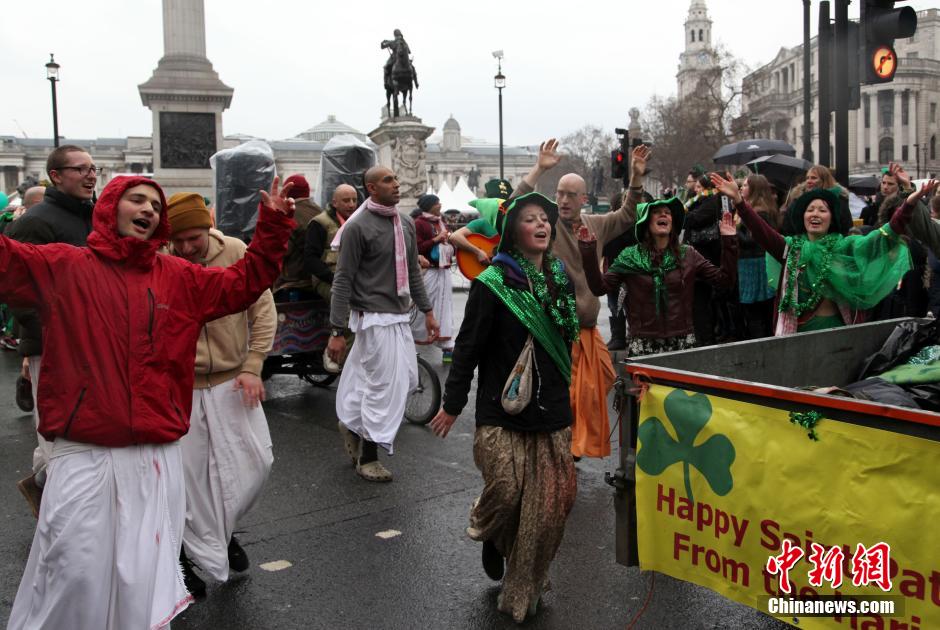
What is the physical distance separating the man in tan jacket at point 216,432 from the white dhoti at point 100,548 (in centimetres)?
116

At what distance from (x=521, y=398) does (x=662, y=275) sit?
A: 244cm

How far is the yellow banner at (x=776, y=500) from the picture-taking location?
9.27ft

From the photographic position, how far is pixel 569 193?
6.05 m

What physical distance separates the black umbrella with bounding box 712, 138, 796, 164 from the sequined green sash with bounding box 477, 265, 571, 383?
12225 mm

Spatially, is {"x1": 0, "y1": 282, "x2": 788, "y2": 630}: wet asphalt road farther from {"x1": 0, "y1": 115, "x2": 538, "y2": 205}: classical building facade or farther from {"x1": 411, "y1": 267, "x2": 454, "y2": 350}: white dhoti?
{"x1": 0, "y1": 115, "x2": 538, "y2": 205}: classical building facade

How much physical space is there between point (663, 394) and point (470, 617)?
1.41m

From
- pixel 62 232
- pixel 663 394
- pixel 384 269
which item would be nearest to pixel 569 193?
pixel 384 269

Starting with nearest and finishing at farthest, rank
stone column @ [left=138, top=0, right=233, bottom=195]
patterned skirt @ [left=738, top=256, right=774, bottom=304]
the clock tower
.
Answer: patterned skirt @ [left=738, top=256, right=774, bottom=304], stone column @ [left=138, top=0, right=233, bottom=195], the clock tower


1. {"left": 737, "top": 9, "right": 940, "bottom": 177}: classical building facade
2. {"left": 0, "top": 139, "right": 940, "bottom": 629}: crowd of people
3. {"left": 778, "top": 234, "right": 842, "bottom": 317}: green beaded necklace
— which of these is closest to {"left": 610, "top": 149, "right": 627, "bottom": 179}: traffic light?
{"left": 0, "top": 139, "right": 940, "bottom": 629}: crowd of people

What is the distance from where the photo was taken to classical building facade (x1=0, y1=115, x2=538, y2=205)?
392 ft

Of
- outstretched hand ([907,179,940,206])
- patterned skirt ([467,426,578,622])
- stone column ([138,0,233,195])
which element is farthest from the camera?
stone column ([138,0,233,195])

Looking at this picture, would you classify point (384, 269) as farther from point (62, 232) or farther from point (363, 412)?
point (62, 232)

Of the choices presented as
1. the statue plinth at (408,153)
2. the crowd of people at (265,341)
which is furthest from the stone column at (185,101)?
the crowd of people at (265,341)


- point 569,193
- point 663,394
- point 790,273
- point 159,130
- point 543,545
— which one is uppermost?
point 159,130
